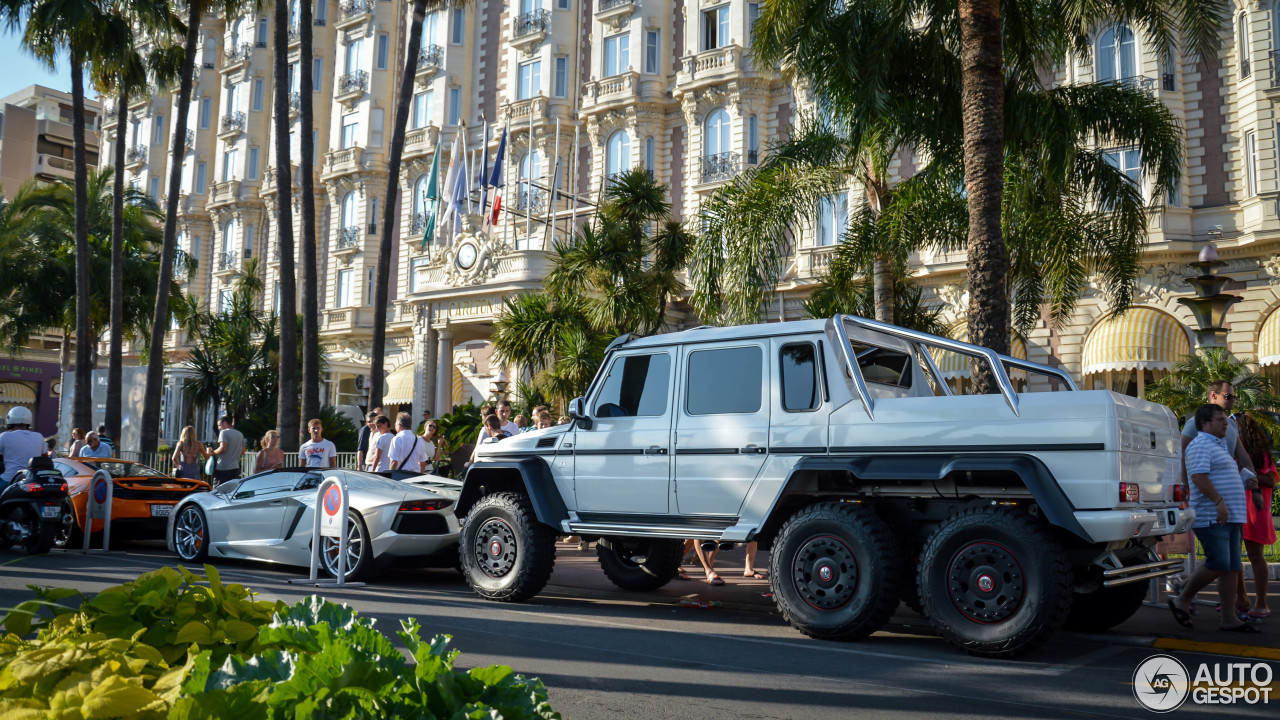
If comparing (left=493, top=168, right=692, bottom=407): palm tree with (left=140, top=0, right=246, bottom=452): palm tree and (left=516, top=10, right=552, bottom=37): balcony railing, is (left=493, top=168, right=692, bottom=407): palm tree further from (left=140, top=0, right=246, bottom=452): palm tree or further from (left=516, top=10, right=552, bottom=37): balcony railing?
(left=516, top=10, right=552, bottom=37): balcony railing

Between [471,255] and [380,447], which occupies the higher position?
[471,255]

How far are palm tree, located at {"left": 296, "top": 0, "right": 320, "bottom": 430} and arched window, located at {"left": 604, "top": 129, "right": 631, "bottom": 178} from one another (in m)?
14.2

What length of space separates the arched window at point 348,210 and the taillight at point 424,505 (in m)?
36.1

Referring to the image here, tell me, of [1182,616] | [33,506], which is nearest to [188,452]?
[33,506]

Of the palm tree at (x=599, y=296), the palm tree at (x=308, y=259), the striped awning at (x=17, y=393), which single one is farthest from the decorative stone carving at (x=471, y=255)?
the striped awning at (x=17, y=393)

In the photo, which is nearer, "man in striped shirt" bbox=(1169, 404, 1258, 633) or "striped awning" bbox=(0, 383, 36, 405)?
"man in striped shirt" bbox=(1169, 404, 1258, 633)

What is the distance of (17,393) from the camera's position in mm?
62781

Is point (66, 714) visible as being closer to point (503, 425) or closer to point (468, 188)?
point (503, 425)

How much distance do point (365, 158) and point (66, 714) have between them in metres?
44.0

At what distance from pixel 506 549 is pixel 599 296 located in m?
14.5

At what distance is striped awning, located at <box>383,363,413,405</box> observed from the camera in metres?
38.0

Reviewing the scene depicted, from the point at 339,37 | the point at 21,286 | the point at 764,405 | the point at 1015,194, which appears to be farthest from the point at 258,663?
the point at 339,37

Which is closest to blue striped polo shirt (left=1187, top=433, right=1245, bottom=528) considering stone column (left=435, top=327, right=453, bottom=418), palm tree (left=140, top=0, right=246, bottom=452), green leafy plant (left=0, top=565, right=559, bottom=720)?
green leafy plant (left=0, top=565, right=559, bottom=720)

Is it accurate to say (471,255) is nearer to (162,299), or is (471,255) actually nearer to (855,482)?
(162,299)
